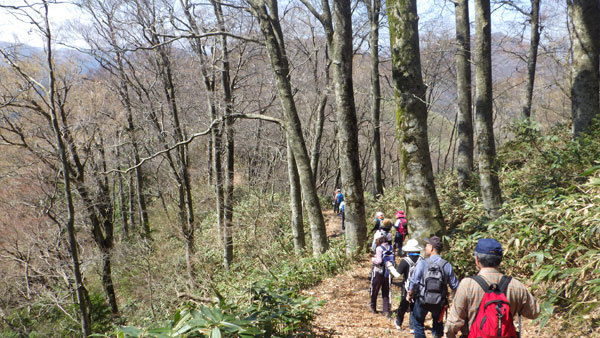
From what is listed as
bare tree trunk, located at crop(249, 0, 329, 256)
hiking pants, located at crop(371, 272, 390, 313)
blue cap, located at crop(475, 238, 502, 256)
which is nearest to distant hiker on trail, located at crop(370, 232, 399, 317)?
hiking pants, located at crop(371, 272, 390, 313)

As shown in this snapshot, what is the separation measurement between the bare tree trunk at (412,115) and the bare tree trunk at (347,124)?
2.58 metres

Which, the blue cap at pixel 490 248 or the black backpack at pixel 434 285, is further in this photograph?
the black backpack at pixel 434 285

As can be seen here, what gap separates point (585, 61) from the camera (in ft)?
23.4

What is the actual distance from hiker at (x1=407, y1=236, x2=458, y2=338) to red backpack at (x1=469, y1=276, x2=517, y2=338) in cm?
116

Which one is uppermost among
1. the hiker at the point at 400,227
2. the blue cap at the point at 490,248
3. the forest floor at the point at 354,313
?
the blue cap at the point at 490,248

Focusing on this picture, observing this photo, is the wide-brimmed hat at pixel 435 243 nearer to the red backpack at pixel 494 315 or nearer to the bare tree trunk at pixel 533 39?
the red backpack at pixel 494 315

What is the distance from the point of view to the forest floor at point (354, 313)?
489 centimetres

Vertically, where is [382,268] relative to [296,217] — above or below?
below

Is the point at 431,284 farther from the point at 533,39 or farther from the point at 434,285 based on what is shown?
the point at 533,39

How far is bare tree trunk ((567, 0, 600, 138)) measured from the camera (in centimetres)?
706

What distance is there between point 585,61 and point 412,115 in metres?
4.51

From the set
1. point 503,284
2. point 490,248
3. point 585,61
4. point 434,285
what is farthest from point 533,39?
point 503,284

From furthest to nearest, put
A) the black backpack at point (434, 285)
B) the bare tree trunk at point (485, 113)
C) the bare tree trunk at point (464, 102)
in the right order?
1. the bare tree trunk at point (464, 102)
2. the bare tree trunk at point (485, 113)
3. the black backpack at point (434, 285)

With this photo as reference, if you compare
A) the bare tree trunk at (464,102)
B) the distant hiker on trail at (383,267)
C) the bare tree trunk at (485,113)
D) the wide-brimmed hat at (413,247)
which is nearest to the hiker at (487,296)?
the wide-brimmed hat at (413,247)
